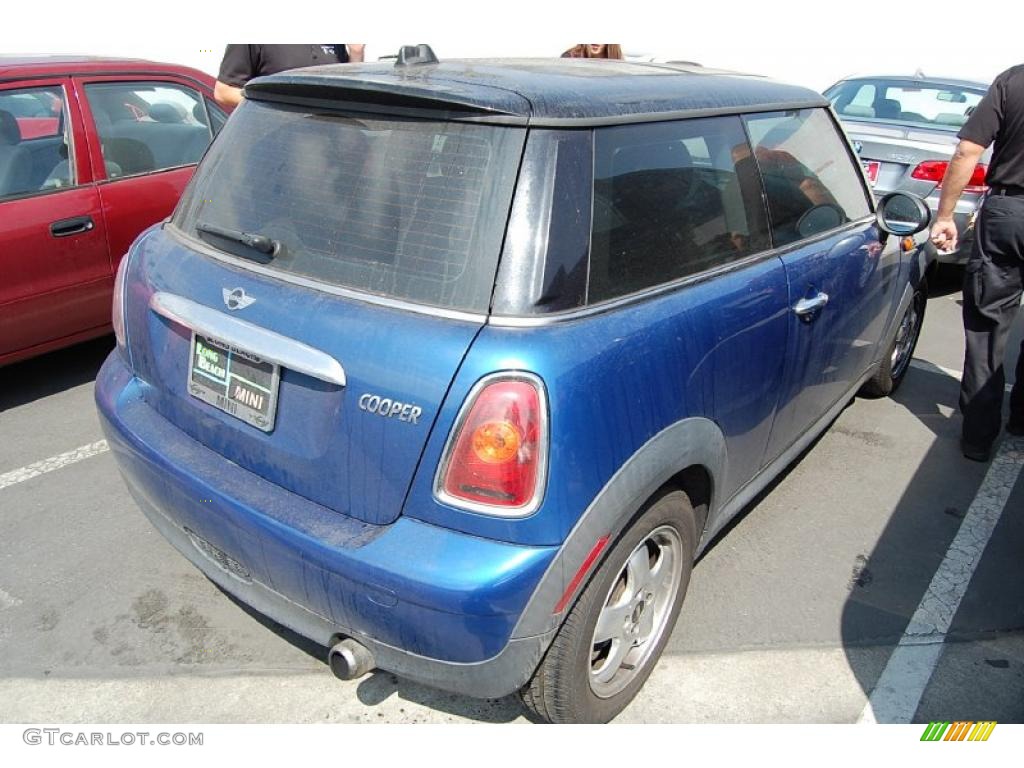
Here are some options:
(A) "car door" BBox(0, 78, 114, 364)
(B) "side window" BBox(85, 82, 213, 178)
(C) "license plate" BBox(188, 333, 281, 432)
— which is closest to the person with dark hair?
(B) "side window" BBox(85, 82, 213, 178)

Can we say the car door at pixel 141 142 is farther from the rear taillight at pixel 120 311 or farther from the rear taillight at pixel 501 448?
the rear taillight at pixel 501 448

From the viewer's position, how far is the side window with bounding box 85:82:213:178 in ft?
14.5

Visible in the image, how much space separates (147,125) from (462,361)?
12.4ft

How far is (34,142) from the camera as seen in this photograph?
4.14 m

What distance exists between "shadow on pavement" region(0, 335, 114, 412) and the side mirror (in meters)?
4.17

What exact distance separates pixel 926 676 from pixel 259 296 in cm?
234

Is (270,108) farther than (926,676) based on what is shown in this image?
No

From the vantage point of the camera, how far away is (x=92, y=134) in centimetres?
431

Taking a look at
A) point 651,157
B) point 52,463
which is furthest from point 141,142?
point 651,157

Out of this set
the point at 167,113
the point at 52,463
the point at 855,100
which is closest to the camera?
the point at 52,463

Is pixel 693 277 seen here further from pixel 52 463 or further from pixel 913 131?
pixel 913 131

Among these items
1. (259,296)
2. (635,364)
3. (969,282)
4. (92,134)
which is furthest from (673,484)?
(92,134)

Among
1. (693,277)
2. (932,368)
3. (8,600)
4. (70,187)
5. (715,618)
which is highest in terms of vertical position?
(693,277)
